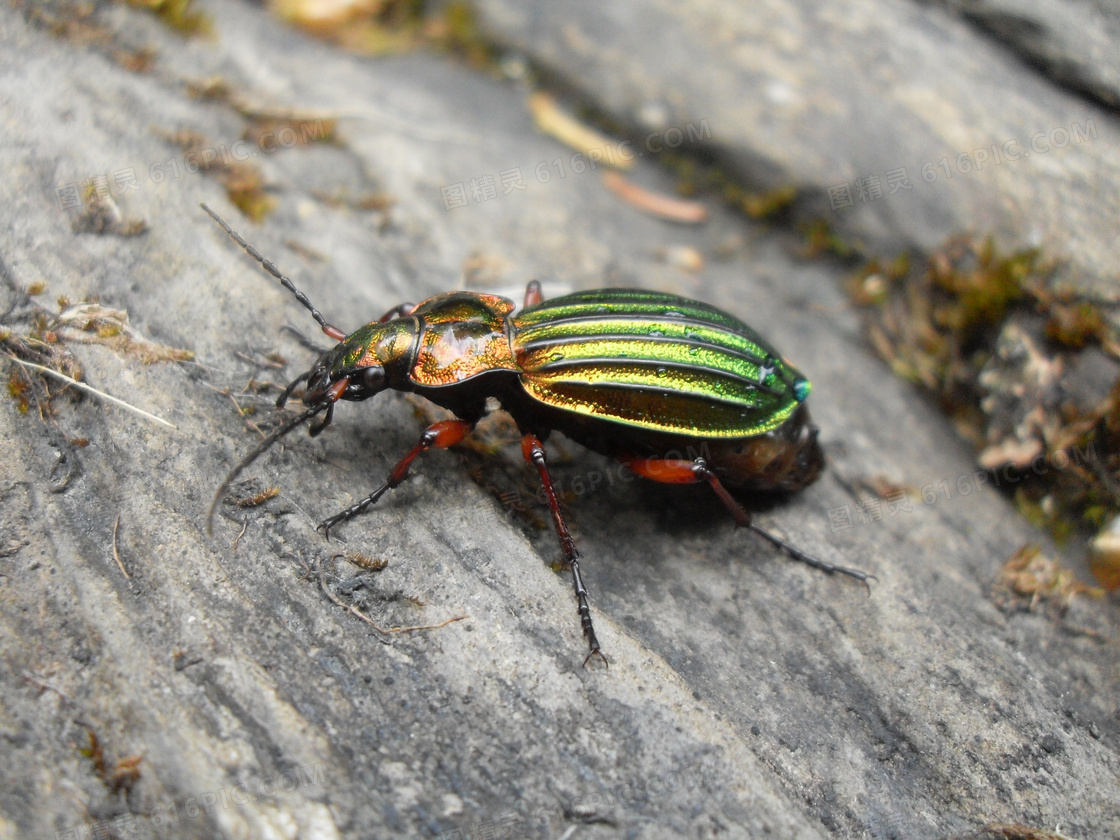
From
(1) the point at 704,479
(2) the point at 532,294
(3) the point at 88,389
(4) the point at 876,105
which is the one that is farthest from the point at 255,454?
(4) the point at 876,105

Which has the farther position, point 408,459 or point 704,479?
point 704,479

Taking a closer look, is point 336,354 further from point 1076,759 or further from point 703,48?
point 703,48

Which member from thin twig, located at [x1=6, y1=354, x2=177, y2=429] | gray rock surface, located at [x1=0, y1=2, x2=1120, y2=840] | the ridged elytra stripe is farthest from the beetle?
thin twig, located at [x1=6, y1=354, x2=177, y2=429]

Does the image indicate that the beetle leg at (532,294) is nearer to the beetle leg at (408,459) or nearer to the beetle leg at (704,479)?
the beetle leg at (408,459)

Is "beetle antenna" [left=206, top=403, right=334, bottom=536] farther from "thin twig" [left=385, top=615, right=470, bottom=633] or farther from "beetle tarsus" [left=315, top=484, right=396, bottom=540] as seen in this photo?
"thin twig" [left=385, top=615, right=470, bottom=633]

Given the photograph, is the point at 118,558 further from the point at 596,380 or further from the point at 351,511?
the point at 596,380

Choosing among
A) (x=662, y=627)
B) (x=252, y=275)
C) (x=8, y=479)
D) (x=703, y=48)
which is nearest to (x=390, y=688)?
(x=662, y=627)

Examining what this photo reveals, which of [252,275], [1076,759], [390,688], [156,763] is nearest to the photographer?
[156,763]
